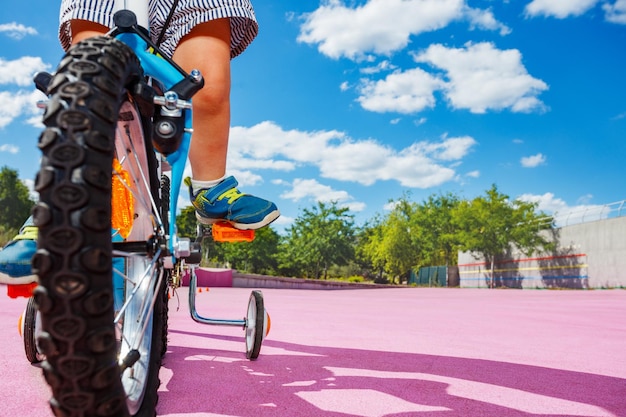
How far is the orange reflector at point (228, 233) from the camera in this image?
6.95 feet

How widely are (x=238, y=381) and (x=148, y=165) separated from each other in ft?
3.31

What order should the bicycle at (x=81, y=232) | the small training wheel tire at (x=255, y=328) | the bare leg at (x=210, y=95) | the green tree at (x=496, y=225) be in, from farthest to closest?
the green tree at (x=496, y=225), the small training wheel tire at (x=255, y=328), the bare leg at (x=210, y=95), the bicycle at (x=81, y=232)

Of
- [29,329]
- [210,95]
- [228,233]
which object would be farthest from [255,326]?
[210,95]

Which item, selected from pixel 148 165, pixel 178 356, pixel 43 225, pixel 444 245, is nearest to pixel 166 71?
pixel 148 165

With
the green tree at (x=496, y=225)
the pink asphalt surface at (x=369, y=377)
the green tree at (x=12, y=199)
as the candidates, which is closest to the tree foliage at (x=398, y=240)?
the green tree at (x=496, y=225)

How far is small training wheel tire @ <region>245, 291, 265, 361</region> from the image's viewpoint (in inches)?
101

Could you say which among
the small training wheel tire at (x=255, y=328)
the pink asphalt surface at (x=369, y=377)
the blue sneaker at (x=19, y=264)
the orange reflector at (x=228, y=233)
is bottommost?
the pink asphalt surface at (x=369, y=377)

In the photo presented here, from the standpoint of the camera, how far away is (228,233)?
2.17 m

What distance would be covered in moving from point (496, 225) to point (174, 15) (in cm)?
3579

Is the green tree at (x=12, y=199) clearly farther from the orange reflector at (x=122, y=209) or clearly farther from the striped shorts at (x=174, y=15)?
the orange reflector at (x=122, y=209)

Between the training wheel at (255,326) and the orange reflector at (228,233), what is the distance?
1.77ft

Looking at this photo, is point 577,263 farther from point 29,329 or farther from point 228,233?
point 29,329

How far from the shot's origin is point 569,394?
2082mm

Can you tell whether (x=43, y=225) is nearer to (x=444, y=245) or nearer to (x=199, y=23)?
(x=199, y=23)
